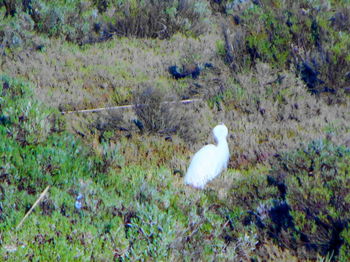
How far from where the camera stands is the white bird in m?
5.07

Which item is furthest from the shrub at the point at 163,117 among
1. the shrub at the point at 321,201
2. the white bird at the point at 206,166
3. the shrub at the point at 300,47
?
the shrub at the point at 300,47

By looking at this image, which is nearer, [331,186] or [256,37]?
[331,186]

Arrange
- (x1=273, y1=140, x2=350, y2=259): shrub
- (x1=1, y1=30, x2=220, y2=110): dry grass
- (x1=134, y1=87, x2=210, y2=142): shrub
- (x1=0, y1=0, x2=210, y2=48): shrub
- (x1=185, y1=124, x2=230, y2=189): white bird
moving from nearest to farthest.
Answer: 1. (x1=273, y1=140, x2=350, y2=259): shrub
2. (x1=185, y1=124, x2=230, y2=189): white bird
3. (x1=134, y1=87, x2=210, y2=142): shrub
4. (x1=1, y1=30, x2=220, y2=110): dry grass
5. (x1=0, y1=0, x2=210, y2=48): shrub

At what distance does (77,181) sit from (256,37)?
454 centimetres

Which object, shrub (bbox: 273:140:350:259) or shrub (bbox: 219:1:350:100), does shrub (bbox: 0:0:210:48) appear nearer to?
shrub (bbox: 219:1:350:100)

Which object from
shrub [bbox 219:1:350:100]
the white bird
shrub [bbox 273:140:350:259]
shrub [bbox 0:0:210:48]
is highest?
shrub [bbox 273:140:350:259]

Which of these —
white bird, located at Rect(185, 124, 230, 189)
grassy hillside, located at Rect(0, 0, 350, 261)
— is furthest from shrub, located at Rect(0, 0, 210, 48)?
white bird, located at Rect(185, 124, 230, 189)

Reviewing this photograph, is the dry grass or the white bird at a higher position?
the white bird

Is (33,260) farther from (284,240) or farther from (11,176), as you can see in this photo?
(284,240)

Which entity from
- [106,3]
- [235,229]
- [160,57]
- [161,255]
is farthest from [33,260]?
[106,3]

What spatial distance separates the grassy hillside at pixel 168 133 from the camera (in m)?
4.06

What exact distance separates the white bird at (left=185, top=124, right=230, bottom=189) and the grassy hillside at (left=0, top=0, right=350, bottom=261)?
83 millimetres

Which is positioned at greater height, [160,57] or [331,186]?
[331,186]

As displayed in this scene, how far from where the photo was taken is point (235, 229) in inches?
173
